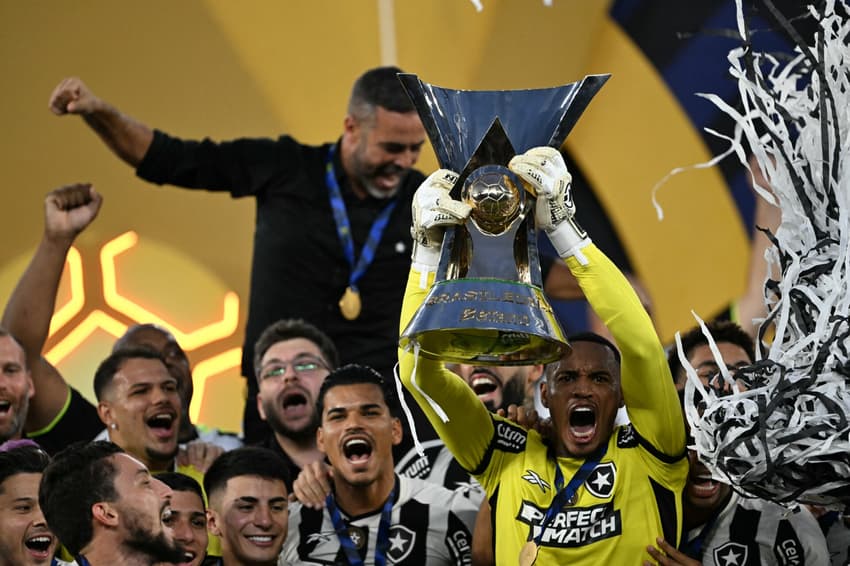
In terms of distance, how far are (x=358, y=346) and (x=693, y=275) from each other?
1.85 m

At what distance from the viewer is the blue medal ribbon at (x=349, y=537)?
3.68m

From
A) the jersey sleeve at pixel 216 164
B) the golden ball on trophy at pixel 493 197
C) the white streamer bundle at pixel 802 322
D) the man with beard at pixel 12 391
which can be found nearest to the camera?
the white streamer bundle at pixel 802 322

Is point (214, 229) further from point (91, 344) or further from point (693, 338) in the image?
point (693, 338)

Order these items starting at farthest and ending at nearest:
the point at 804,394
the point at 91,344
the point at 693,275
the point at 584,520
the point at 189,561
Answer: the point at 693,275
the point at 91,344
the point at 189,561
the point at 584,520
the point at 804,394

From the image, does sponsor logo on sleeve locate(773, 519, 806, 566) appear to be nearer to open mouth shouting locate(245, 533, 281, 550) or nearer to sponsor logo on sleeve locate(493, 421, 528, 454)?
sponsor logo on sleeve locate(493, 421, 528, 454)

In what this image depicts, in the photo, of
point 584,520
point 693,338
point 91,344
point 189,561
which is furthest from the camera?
point 91,344

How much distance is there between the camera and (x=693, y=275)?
6039 millimetres

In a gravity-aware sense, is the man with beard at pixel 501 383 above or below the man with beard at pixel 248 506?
above

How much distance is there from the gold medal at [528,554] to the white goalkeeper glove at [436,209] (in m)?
0.69

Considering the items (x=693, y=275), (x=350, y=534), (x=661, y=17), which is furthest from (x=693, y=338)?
(x=661, y=17)

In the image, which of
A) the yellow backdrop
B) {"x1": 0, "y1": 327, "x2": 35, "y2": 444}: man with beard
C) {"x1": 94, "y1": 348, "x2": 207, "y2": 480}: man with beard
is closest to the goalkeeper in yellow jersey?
{"x1": 94, "y1": 348, "x2": 207, "y2": 480}: man with beard

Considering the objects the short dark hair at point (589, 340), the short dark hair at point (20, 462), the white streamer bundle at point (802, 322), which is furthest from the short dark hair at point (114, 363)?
the white streamer bundle at point (802, 322)

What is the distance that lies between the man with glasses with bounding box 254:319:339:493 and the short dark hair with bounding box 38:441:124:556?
2.55ft

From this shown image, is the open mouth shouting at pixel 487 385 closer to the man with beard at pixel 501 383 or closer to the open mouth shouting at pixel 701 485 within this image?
the man with beard at pixel 501 383
